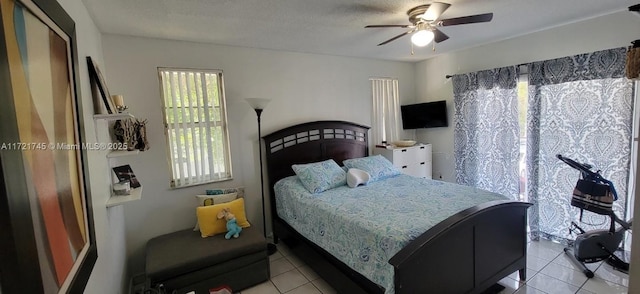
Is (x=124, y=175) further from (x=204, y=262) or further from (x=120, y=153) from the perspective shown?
(x=204, y=262)

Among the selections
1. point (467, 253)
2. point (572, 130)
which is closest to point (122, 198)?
point (467, 253)

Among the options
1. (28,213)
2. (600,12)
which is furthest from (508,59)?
(28,213)

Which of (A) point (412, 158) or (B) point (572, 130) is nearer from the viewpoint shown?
(B) point (572, 130)

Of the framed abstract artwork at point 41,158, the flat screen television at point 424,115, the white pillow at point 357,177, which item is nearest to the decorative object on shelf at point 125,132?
the framed abstract artwork at point 41,158

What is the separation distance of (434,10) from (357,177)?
1.88 metres

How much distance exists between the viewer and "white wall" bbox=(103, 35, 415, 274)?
2895 mm

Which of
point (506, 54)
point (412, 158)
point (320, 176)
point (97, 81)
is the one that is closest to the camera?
point (97, 81)

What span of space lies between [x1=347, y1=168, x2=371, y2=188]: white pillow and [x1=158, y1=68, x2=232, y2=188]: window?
1448mm

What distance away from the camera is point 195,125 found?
10.4 ft

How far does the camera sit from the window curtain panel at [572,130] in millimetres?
2777

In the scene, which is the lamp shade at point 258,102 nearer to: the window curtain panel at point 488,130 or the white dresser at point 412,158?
the white dresser at point 412,158

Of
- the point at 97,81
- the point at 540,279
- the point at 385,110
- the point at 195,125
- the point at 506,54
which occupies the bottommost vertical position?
the point at 540,279

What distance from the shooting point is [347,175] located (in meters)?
3.41

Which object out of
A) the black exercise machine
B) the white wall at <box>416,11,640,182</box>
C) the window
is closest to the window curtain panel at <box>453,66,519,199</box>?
the white wall at <box>416,11,640,182</box>
